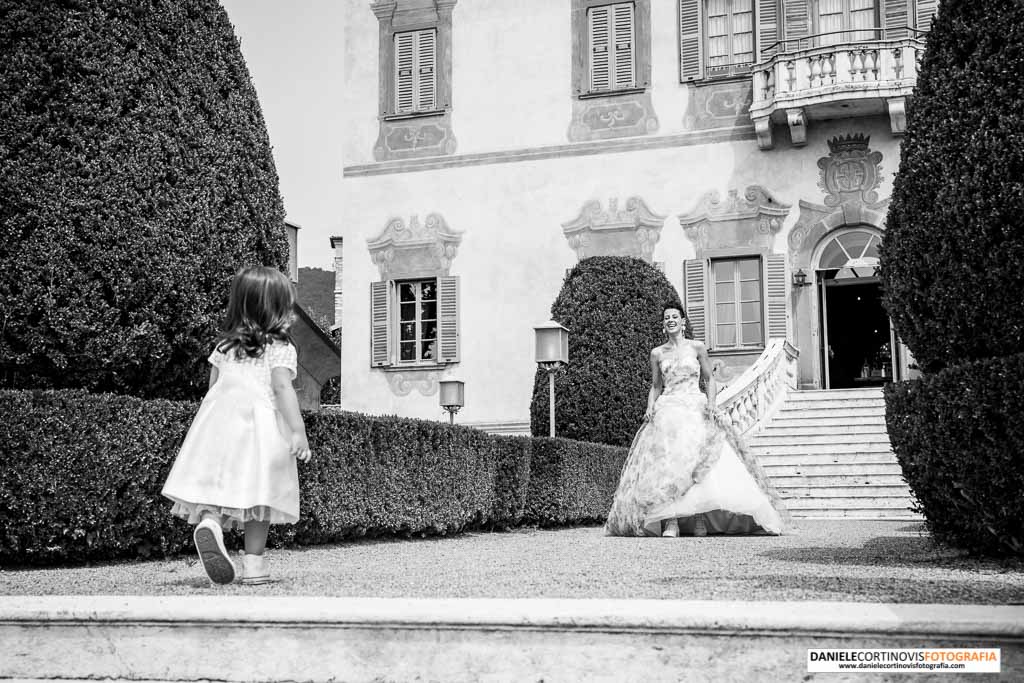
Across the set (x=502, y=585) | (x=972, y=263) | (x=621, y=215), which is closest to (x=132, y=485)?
(x=502, y=585)

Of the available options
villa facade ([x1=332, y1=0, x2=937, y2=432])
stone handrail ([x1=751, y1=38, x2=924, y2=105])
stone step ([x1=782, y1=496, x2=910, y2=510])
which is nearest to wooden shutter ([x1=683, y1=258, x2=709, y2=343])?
villa facade ([x1=332, y1=0, x2=937, y2=432])

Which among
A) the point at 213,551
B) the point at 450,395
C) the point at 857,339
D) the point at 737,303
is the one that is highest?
the point at 737,303

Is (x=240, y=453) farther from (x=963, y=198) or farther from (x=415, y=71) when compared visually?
(x=415, y=71)

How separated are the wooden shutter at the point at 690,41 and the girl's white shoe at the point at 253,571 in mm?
17773

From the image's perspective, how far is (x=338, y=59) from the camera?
24.4 meters

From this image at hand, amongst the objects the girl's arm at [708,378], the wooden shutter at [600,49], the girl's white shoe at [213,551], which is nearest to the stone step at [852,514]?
the girl's arm at [708,378]

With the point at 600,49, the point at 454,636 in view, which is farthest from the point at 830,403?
the point at 454,636

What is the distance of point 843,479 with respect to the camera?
53.0 ft

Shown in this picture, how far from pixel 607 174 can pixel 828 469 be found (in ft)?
25.9

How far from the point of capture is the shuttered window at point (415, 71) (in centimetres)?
2359

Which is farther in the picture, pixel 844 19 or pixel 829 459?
pixel 844 19

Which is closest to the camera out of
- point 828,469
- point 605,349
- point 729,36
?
point 828,469

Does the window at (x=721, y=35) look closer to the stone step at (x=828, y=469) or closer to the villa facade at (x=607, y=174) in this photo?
the villa facade at (x=607, y=174)

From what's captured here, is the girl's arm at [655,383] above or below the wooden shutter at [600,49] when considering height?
below
